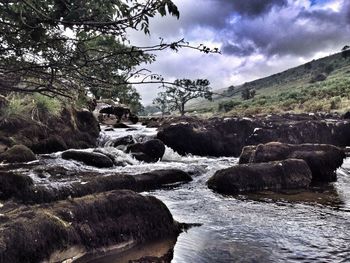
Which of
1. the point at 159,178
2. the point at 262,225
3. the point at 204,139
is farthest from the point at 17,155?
the point at 262,225

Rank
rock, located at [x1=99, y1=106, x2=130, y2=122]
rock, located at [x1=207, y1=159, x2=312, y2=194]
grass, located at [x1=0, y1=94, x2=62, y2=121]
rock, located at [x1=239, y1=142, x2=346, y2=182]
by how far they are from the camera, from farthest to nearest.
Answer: rock, located at [x1=99, y1=106, x2=130, y2=122] < grass, located at [x1=0, y1=94, x2=62, y2=121] < rock, located at [x1=239, y1=142, x2=346, y2=182] < rock, located at [x1=207, y1=159, x2=312, y2=194]

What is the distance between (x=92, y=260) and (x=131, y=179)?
6471mm

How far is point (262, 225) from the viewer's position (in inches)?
372

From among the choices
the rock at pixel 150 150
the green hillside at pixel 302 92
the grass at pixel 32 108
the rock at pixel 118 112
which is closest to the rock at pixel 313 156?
the rock at pixel 150 150

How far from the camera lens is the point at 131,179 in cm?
1326

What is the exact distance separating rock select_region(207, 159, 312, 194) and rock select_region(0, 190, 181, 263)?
523 cm

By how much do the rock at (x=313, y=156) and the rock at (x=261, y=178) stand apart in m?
1.10

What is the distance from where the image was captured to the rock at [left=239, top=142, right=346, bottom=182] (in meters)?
15.7

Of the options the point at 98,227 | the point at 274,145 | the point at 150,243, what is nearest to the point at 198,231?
the point at 150,243

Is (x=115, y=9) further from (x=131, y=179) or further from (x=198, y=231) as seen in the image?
(x=131, y=179)

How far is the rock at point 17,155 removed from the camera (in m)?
17.0

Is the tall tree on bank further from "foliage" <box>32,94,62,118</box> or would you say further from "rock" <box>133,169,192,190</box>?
"foliage" <box>32,94,62,118</box>

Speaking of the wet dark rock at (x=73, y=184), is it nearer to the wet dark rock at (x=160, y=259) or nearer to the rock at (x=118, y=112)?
the wet dark rock at (x=160, y=259)

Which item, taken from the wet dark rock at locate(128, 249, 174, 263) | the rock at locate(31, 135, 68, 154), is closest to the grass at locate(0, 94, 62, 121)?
the rock at locate(31, 135, 68, 154)
